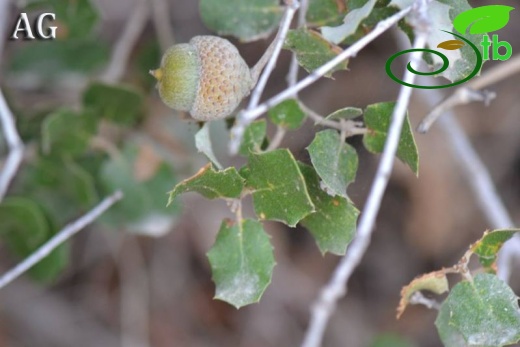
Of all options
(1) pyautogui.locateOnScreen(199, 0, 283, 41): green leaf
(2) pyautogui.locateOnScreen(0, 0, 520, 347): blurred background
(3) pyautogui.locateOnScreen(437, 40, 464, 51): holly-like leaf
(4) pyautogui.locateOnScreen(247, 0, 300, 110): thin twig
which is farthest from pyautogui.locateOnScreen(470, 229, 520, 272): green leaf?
(2) pyautogui.locateOnScreen(0, 0, 520, 347): blurred background

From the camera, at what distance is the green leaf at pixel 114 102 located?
1766 millimetres

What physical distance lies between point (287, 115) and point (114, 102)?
60cm

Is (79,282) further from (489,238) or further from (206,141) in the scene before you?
(489,238)

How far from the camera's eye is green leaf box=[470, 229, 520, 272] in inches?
46.9

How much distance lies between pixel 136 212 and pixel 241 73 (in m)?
0.77

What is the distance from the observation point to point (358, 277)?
2480 mm

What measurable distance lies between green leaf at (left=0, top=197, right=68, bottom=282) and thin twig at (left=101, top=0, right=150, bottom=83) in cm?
49

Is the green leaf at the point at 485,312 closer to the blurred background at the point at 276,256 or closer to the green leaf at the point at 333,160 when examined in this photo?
the green leaf at the point at 333,160

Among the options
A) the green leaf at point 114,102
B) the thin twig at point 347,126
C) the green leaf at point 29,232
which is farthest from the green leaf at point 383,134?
the green leaf at point 29,232

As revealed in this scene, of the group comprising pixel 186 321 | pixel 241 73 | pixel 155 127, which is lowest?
pixel 186 321

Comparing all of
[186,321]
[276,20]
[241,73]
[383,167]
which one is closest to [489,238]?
[383,167]

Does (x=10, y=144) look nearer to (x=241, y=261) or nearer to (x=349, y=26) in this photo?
(x=241, y=261)
